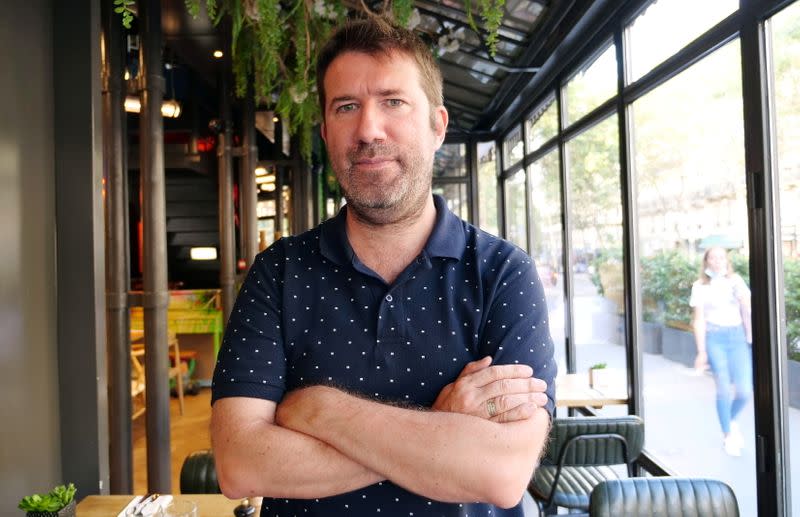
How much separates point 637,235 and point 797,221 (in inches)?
66.4

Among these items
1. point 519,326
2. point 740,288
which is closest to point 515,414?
point 519,326

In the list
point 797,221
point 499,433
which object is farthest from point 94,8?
point 797,221

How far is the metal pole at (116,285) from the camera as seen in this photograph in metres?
3.55

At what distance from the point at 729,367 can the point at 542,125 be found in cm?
382

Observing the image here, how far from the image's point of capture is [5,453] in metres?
1.99

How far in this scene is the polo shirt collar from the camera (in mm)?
1339

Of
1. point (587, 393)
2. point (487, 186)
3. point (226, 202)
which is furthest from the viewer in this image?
point (487, 186)

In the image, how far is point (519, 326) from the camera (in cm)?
128

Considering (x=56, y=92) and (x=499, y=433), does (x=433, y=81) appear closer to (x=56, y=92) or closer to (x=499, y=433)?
(x=499, y=433)

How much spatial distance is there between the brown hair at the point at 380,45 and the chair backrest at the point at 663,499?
148 cm

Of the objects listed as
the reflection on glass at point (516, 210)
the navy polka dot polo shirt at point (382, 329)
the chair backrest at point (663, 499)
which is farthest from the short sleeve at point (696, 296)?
the reflection on glass at point (516, 210)

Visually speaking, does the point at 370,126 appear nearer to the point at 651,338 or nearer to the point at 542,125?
the point at 651,338

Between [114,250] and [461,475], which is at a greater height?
[114,250]

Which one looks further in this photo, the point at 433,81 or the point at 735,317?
the point at 735,317
